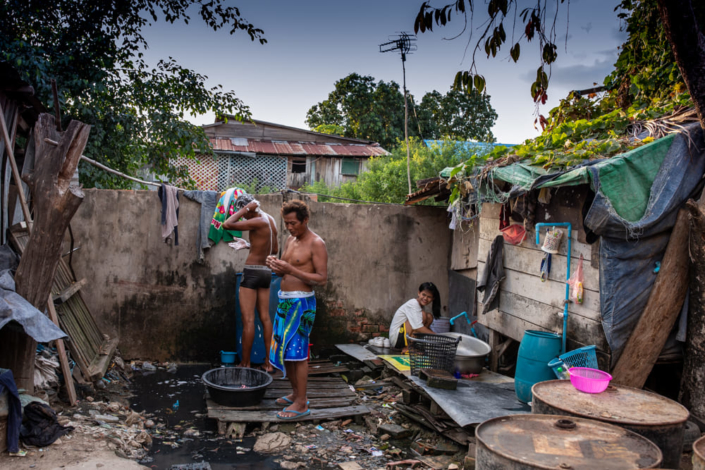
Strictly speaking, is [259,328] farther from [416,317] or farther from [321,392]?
[416,317]

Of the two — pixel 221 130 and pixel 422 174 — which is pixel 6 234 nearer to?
pixel 422 174

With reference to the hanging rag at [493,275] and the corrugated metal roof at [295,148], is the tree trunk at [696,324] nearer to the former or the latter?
the hanging rag at [493,275]

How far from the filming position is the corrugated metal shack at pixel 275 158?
1755 cm

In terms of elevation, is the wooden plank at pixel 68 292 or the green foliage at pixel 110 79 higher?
the green foliage at pixel 110 79

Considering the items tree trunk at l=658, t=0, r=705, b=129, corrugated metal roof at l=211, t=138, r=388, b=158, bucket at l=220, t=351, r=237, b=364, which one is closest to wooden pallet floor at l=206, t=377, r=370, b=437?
bucket at l=220, t=351, r=237, b=364

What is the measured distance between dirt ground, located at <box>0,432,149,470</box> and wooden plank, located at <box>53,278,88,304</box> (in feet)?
6.00

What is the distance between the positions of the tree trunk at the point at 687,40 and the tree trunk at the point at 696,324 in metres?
1.07

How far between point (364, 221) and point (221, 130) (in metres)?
13.6

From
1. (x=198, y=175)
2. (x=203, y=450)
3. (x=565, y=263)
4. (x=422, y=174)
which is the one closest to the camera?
(x=203, y=450)

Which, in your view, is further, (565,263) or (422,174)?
(422,174)

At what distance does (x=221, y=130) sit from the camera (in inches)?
780

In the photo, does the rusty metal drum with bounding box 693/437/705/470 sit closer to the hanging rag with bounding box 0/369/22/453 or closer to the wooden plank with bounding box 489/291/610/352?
the wooden plank with bounding box 489/291/610/352

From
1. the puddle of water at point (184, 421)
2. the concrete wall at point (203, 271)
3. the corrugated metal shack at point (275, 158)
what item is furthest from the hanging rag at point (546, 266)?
the corrugated metal shack at point (275, 158)

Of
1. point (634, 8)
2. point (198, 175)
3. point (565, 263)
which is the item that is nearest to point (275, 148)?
point (198, 175)
